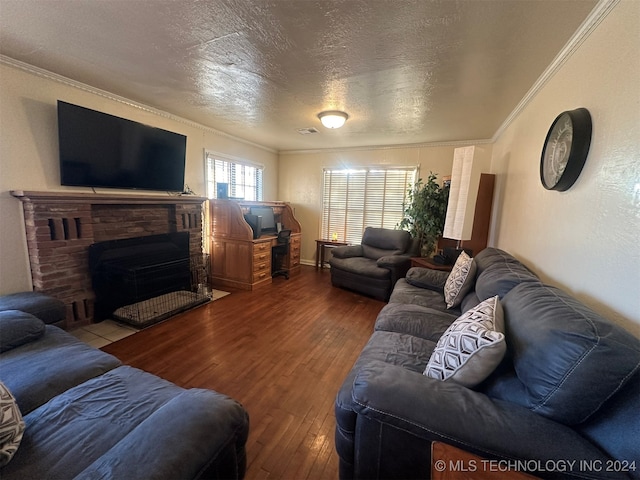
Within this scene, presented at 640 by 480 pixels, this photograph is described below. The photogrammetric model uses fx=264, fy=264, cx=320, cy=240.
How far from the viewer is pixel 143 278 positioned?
3033 millimetres

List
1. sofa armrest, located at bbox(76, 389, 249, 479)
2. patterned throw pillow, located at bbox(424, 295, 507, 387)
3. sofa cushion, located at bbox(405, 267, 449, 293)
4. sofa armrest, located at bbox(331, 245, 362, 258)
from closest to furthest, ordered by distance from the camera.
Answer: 1. sofa armrest, located at bbox(76, 389, 249, 479)
2. patterned throw pillow, located at bbox(424, 295, 507, 387)
3. sofa cushion, located at bbox(405, 267, 449, 293)
4. sofa armrest, located at bbox(331, 245, 362, 258)

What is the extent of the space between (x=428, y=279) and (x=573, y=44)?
6.65 feet

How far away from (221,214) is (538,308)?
390 centimetres

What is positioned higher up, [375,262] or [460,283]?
[460,283]

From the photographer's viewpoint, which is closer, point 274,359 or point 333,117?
point 274,359

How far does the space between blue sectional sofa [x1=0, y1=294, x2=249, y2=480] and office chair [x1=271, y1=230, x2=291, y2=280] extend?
3.17 meters

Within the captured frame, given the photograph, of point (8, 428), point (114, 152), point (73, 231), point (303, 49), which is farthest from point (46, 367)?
point (303, 49)

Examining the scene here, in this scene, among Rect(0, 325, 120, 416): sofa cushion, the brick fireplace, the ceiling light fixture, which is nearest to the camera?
Rect(0, 325, 120, 416): sofa cushion

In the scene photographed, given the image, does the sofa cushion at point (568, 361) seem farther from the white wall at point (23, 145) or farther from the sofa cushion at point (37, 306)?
the white wall at point (23, 145)

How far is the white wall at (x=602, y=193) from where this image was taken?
3.60 ft

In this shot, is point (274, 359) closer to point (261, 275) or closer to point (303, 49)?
point (261, 275)

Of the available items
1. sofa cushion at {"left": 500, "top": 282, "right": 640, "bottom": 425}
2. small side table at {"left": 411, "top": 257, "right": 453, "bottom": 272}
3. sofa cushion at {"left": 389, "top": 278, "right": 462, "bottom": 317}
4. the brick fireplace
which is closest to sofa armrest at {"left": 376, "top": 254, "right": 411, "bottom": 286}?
small side table at {"left": 411, "top": 257, "right": 453, "bottom": 272}

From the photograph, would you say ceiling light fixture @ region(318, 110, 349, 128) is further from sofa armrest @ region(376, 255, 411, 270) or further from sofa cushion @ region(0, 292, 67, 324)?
sofa cushion @ region(0, 292, 67, 324)

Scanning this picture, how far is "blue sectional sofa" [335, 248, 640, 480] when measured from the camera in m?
0.79
